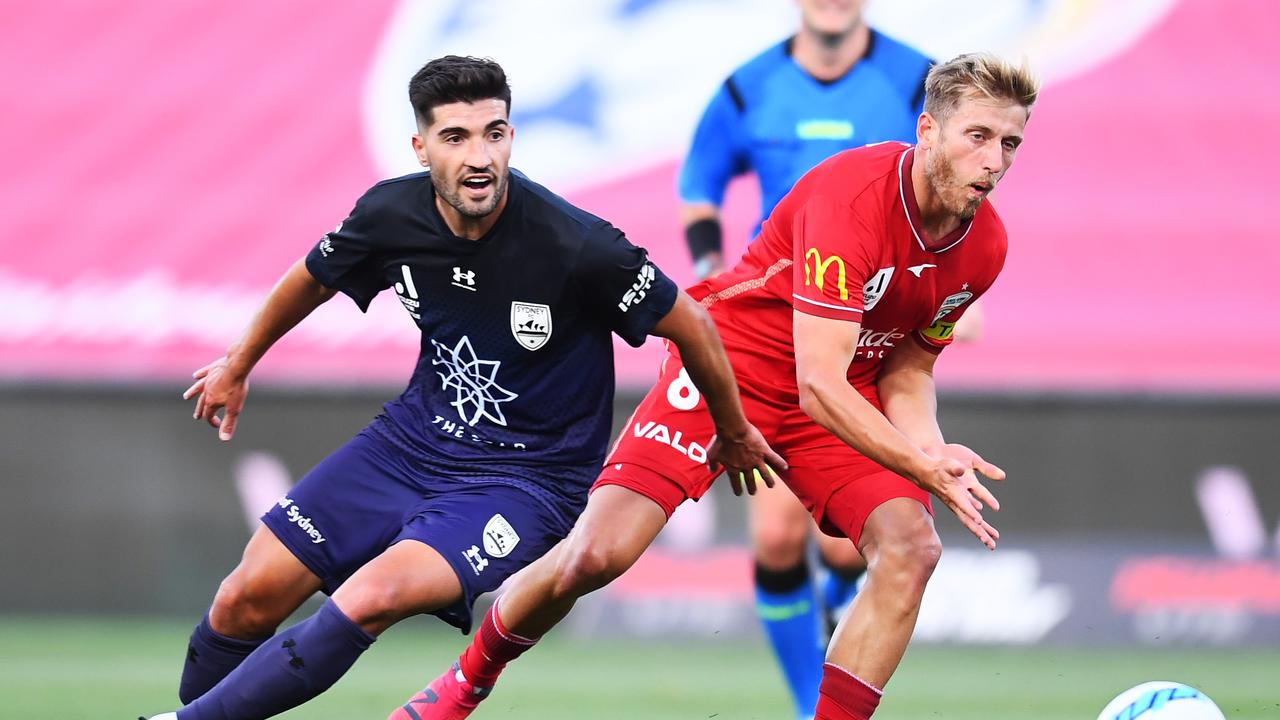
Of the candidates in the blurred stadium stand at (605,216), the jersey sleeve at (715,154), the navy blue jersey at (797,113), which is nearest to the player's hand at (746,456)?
the navy blue jersey at (797,113)

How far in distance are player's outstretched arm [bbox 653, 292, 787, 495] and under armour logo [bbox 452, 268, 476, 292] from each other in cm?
57

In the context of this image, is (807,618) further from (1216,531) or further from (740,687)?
(1216,531)

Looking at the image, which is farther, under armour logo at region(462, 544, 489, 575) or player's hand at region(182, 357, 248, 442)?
player's hand at region(182, 357, 248, 442)

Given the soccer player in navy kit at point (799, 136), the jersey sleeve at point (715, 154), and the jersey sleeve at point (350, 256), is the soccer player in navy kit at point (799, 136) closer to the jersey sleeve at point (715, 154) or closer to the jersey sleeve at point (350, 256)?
the jersey sleeve at point (715, 154)

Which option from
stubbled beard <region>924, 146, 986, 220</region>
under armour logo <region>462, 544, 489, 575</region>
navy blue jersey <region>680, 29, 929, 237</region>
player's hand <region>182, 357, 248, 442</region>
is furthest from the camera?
navy blue jersey <region>680, 29, 929, 237</region>

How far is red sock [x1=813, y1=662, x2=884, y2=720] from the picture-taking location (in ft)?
15.0

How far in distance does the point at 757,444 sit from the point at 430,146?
1296 mm

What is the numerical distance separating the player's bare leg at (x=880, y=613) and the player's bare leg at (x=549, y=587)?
661 mm

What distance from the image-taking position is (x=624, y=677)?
321 inches

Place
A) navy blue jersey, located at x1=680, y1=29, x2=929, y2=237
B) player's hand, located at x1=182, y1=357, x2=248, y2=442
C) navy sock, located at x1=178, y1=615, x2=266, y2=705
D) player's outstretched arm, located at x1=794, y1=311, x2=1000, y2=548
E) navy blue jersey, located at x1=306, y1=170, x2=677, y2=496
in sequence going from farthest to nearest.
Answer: navy blue jersey, located at x1=680, y1=29, x2=929, y2=237 → player's hand, located at x1=182, y1=357, x2=248, y2=442 → navy sock, located at x1=178, y1=615, x2=266, y2=705 → navy blue jersey, located at x1=306, y1=170, x2=677, y2=496 → player's outstretched arm, located at x1=794, y1=311, x2=1000, y2=548

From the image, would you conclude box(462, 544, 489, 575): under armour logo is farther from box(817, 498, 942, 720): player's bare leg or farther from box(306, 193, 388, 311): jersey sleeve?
box(817, 498, 942, 720): player's bare leg

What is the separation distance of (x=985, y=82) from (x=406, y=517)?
2.09m

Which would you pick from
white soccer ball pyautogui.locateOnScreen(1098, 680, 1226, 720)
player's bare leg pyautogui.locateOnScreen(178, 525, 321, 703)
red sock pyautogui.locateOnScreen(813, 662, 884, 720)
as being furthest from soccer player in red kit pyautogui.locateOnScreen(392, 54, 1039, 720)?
white soccer ball pyautogui.locateOnScreen(1098, 680, 1226, 720)

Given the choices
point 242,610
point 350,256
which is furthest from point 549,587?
point 350,256
